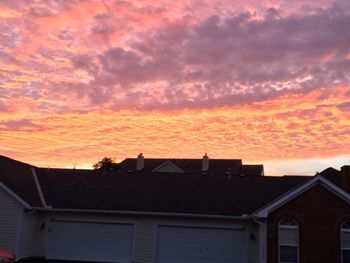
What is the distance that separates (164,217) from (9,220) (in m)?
8.98

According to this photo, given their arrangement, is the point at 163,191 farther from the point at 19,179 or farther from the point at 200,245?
the point at 19,179

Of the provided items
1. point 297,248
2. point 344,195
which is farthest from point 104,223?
point 344,195

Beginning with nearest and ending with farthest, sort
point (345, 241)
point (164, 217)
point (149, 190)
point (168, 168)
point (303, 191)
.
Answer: point (345, 241)
point (303, 191)
point (164, 217)
point (149, 190)
point (168, 168)

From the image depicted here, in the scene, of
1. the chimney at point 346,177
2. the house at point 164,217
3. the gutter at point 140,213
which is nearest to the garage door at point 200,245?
the house at point 164,217

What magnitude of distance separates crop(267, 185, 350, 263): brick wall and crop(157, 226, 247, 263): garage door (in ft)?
10.9

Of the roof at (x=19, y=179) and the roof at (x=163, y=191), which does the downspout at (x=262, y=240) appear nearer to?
the roof at (x=163, y=191)

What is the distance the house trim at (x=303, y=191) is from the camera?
21.9 metres

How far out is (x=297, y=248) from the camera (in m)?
22.0

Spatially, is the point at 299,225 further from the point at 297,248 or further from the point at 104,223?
the point at 104,223

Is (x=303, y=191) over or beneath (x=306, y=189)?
beneath

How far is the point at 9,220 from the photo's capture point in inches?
1019

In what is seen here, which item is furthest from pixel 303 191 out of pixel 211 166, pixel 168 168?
pixel 211 166

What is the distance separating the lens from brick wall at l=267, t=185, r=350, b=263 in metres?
21.6

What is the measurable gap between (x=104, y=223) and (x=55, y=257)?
3631mm
